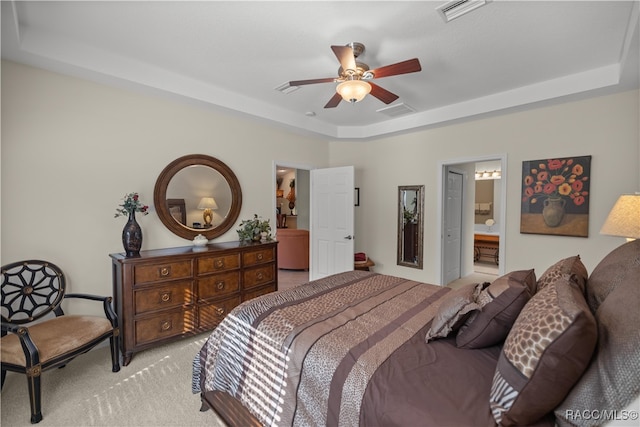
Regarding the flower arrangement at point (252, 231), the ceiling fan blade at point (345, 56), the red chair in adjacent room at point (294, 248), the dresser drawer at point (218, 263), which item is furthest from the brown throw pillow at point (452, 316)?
the red chair in adjacent room at point (294, 248)

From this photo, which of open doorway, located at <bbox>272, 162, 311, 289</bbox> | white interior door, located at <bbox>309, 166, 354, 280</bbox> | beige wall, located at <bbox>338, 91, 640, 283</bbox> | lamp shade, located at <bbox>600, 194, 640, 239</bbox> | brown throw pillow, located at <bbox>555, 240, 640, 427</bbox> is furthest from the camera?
open doorway, located at <bbox>272, 162, 311, 289</bbox>

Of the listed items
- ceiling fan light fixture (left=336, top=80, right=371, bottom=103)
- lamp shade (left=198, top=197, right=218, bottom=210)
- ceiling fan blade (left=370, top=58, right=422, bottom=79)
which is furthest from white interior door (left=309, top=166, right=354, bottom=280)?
ceiling fan blade (left=370, top=58, right=422, bottom=79)

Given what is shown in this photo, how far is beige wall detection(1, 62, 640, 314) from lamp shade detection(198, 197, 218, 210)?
42 cm

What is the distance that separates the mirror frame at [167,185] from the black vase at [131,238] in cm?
47

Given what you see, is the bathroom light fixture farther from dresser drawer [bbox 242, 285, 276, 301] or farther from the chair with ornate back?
the chair with ornate back

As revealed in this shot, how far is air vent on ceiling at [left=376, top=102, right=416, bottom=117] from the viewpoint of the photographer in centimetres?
391

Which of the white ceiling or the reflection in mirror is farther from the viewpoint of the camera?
the reflection in mirror

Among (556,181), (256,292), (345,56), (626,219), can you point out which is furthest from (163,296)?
(556,181)

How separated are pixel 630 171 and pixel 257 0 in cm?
388

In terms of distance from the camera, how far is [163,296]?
2.73 meters

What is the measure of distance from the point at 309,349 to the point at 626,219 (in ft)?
8.32

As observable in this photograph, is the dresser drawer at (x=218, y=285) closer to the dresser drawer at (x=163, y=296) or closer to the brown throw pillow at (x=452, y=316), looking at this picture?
the dresser drawer at (x=163, y=296)

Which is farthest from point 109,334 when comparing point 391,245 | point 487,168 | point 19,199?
point 487,168

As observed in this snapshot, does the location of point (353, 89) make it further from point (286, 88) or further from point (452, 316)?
point (452, 316)
